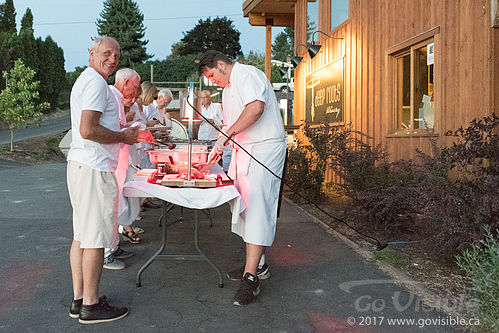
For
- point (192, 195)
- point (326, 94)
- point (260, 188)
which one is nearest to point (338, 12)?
point (326, 94)

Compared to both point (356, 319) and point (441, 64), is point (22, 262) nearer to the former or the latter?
point (356, 319)

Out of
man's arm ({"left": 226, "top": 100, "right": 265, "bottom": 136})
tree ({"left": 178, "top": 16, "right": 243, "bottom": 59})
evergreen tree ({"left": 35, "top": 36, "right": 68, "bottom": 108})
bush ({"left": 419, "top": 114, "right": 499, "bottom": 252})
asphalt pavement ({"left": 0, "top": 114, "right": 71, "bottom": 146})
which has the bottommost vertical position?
bush ({"left": 419, "top": 114, "right": 499, "bottom": 252})

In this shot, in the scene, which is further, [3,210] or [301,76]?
[301,76]

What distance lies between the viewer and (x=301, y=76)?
12586 mm

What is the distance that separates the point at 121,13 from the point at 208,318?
51624mm

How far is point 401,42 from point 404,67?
A: 44 centimetres

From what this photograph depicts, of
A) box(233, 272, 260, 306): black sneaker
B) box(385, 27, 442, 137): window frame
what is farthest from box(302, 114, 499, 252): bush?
box(233, 272, 260, 306): black sneaker

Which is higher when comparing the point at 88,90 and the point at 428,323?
the point at 88,90

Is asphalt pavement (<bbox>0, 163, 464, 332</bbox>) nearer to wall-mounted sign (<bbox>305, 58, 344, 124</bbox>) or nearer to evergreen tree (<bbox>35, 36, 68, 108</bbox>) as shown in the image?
wall-mounted sign (<bbox>305, 58, 344, 124</bbox>)

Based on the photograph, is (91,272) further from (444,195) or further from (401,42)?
(401,42)

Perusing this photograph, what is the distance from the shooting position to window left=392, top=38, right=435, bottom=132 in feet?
21.5

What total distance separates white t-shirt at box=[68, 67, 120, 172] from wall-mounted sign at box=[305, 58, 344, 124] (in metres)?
6.10

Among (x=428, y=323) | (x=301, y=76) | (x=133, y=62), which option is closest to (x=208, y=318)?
(x=428, y=323)

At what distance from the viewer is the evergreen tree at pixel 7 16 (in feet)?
136
